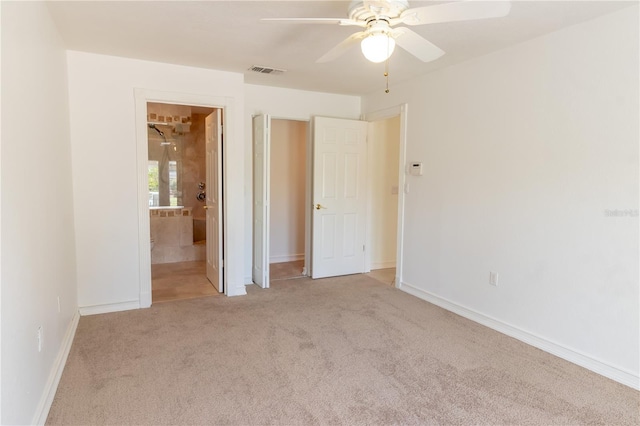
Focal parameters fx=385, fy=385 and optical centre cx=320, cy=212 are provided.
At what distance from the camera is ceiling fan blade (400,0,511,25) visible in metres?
1.62

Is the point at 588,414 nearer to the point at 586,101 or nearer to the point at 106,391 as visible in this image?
the point at 586,101

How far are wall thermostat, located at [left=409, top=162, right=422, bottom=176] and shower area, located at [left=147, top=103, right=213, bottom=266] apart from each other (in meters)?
3.31

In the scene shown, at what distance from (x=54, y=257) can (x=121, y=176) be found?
4.00 ft

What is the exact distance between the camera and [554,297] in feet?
9.45

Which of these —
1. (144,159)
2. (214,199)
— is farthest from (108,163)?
(214,199)

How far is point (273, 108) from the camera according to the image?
181 inches

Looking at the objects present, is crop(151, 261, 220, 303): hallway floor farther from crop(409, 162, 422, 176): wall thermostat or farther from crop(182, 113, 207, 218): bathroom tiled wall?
crop(409, 162, 422, 176): wall thermostat

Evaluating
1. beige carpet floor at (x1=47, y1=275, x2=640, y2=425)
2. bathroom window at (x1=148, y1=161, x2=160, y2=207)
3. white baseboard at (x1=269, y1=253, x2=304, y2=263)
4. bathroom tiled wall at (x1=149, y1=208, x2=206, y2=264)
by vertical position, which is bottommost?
beige carpet floor at (x1=47, y1=275, x2=640, y2=425)

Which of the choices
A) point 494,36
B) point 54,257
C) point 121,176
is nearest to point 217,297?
point 121,176

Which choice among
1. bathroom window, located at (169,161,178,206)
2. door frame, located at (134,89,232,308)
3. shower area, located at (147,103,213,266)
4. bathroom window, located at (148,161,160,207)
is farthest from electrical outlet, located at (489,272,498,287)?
bathroom window, located at (148,161,160,207)

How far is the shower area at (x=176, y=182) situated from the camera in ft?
19.4

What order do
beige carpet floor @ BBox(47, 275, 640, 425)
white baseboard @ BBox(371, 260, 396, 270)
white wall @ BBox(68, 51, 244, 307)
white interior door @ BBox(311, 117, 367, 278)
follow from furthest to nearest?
1. white baseboard @ BBox(371, 260, 396, 270)
2. white interior door @ BBox(311, 117, 367, 278)
3. white wall @ BBox(68, 51, 244, 307)
4. beige carpet floor @ BBox(47, 275, 640, 425)

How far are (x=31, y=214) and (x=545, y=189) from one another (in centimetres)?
334

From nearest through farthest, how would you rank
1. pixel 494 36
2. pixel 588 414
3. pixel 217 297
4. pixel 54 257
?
pixel 588 414
pixel 54 257
pixel 494 36
pixel 217 297
